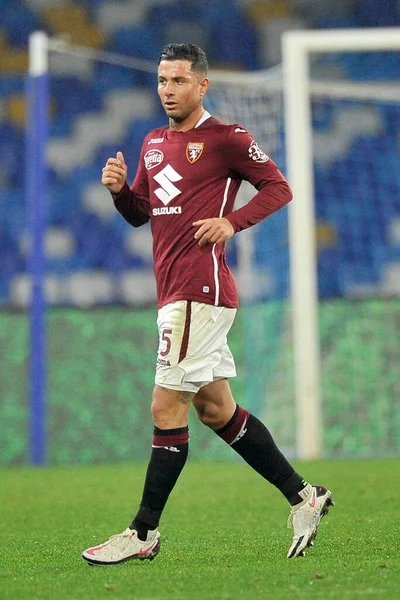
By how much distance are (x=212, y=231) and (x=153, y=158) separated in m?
0.49

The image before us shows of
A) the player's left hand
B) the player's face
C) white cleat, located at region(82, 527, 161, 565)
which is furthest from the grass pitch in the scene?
the player's face

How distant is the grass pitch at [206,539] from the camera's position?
3.62 meters

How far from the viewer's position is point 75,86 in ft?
45.6

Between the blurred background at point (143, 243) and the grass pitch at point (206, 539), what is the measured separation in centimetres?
196

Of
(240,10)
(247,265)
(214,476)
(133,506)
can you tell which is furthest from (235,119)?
(240,10)

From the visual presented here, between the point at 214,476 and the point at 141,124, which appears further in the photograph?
the point at 141,124

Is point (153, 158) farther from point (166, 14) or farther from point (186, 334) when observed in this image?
point (166, 14)

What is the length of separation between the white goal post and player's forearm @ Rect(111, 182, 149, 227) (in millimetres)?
4604

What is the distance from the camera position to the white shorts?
4246mm

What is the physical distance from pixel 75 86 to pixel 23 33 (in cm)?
116

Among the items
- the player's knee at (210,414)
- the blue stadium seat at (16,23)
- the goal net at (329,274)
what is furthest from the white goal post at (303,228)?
the blue stadium seat at (16,23)

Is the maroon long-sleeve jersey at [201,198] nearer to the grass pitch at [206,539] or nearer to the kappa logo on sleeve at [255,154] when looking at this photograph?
the kappa logo on sleeve at [255,154]

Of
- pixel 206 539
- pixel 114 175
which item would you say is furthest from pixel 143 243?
pixel 114 175

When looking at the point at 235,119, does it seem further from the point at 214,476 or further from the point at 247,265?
the point at 214,476
